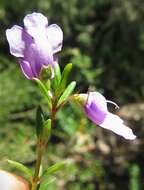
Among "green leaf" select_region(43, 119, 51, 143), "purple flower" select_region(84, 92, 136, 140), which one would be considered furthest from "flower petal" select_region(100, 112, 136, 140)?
"green leaf" select_region(43, 119, 51, 143)

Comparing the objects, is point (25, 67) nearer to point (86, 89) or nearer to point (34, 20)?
point (34, 20)

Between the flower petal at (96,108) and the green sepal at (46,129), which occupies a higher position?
the flower petal at (96,108)

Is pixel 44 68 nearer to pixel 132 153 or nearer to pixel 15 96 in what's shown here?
pixel 15 96

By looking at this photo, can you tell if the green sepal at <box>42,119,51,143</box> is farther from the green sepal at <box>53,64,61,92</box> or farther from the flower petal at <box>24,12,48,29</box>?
the flower petal at <box>24,12,48,29</box>

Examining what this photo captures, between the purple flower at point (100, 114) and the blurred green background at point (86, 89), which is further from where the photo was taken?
the blurred green background at point (86, 89)

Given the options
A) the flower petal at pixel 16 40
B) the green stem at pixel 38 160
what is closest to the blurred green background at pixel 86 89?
the green stem at pixel 38 160

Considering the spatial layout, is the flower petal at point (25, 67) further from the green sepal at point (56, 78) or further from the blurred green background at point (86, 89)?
the blurred green background at point (86, 89)

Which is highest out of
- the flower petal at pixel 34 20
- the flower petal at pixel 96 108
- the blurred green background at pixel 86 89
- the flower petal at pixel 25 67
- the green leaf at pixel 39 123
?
the flower petal at pixel 34 20
